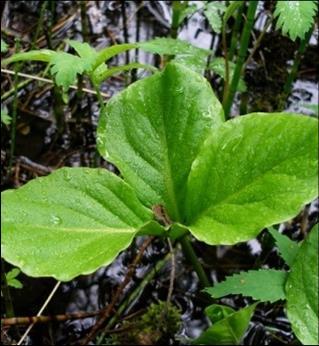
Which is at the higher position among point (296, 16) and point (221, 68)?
point (296, 16)

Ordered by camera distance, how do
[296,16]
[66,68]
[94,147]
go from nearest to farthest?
[66,68], [296,16], [94,147]

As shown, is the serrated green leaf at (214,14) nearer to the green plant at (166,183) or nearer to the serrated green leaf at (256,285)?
the green plant at (166,183)

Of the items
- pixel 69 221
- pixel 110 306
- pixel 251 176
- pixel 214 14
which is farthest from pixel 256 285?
pixel 214 14

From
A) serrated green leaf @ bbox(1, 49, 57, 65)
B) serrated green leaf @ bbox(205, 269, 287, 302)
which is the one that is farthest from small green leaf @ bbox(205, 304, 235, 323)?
serrated green leaf @ bbox(1, 49, 57, 65)

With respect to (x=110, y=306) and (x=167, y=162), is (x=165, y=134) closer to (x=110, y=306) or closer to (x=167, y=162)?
(x=167, y=162)

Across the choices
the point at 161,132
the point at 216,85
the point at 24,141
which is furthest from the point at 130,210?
the point at 216,85

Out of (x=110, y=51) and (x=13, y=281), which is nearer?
(x=110, y=51)

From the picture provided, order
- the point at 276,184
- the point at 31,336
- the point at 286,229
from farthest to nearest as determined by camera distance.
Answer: the point at 286,229 < the point at 31,336 < the point at 276,184

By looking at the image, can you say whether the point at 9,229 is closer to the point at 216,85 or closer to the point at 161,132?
the point at 161,132
